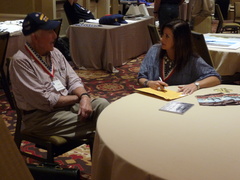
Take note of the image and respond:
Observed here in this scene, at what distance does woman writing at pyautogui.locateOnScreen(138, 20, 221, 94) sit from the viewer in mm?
2561

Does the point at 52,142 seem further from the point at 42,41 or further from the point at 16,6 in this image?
the point at 16,6

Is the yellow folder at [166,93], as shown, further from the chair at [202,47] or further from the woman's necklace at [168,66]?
the chair at [202,47]

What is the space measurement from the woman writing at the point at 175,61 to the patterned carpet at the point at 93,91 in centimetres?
85

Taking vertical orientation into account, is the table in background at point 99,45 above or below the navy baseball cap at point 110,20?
below

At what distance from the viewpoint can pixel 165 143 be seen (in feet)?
4.97

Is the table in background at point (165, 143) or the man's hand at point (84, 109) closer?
the table in background at point (165, 143)

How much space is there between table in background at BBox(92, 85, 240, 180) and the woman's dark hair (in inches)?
24.8

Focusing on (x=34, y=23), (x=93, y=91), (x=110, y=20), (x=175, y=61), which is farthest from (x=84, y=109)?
(x=110, y=20)

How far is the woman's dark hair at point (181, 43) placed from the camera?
8.44 feet

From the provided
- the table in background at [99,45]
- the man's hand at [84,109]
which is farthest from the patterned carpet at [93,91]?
the man's hand at [84,109]

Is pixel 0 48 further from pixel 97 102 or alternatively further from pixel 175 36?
pixel 175 36

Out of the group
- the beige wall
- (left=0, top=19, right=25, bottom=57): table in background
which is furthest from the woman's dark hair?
the beige wall

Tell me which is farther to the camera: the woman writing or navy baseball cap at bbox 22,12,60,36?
the woman writing

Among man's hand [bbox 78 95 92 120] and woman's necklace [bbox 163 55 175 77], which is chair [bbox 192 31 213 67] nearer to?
woman's necklace [bbox 163 55 175 77]
